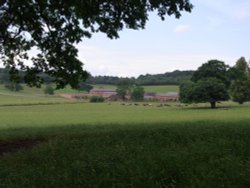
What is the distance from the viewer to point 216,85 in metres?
96.6

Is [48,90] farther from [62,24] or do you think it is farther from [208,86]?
[62,24]

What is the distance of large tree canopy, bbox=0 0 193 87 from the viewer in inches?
742

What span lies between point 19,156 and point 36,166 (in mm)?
2050

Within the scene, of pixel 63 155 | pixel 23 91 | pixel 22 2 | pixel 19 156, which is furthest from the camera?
pixel 23 91

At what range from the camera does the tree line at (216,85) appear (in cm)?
9606

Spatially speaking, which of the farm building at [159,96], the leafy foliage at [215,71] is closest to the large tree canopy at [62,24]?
the leafy foliage at [215,71]

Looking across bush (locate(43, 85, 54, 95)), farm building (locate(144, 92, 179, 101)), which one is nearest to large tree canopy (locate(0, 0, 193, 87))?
farm building (locate(144, 92, 179, 101))

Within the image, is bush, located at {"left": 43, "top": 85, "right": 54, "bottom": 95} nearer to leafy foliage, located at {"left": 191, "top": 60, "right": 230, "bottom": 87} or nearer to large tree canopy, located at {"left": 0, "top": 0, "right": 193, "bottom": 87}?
leafy foliage, located at {"left": 191, "top": 60, "right": 230, "bottom": 87}

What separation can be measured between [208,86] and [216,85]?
1851mm

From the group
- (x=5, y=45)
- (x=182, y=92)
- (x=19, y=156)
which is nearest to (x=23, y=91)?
(x=182, y=92)

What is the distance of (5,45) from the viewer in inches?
905

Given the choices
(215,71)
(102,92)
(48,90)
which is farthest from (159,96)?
(215,71)

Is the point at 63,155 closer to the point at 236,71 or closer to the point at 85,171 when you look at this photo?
the point at 85,171

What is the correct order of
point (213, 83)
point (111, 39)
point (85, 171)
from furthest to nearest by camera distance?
point (213, 83) → point (111, 39) → point (85, 171)
